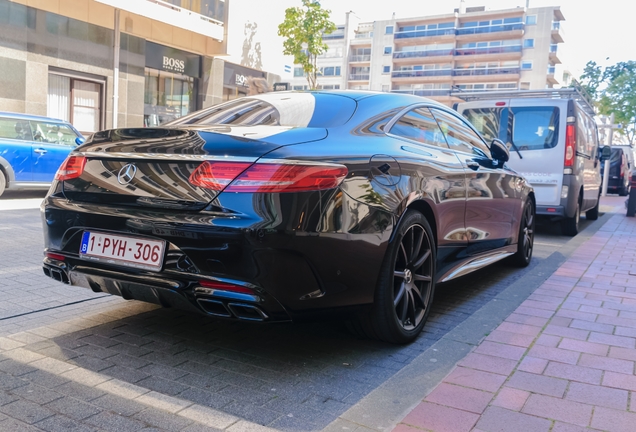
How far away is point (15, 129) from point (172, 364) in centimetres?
1015

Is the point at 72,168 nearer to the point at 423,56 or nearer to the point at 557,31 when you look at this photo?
the point at 557,31

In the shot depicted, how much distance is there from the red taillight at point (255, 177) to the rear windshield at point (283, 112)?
0.55 m

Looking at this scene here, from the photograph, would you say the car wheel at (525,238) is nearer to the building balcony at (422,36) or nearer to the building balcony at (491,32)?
the building balcony at (491,32)

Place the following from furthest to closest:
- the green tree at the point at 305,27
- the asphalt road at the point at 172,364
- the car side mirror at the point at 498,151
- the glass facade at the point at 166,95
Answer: the green tree at the point at 305,27
the glass facade at the point at 166,95
the car side mirror at the point at 498,151
the asphalt road at the point at 172,364

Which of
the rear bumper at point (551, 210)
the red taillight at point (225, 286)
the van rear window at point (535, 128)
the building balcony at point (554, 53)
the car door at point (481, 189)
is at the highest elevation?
the building balcony at point (554, 53)

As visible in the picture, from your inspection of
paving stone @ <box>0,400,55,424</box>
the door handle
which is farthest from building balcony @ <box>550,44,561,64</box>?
paving stone @ <box>0,400,55,424</box>

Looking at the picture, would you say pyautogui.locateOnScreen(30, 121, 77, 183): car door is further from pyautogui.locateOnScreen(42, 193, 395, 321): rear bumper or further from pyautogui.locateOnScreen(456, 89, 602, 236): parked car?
pyautogui.locateOnScreen(42, 193, 395, 321): rear bumper

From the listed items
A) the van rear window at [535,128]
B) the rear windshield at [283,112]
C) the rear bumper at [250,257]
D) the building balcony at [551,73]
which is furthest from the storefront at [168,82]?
the building balcony at [551,73]

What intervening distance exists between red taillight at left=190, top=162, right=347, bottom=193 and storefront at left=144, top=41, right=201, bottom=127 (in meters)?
18.3

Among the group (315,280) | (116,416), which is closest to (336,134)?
(315,280)

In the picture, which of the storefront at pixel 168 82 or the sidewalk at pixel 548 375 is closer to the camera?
the sidewalk at pixel 548 375

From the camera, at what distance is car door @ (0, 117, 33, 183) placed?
11.4m

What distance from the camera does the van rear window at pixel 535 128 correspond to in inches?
369

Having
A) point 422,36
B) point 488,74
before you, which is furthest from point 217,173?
point 422,36
